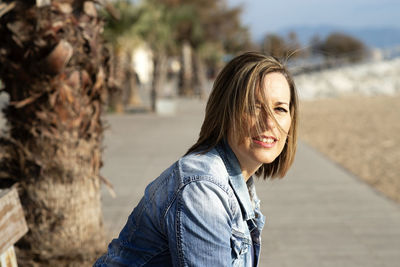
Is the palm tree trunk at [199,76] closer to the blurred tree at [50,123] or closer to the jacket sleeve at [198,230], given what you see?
the blurred tree at [50,123]

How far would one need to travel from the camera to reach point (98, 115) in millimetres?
4117

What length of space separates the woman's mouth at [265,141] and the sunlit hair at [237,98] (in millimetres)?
42

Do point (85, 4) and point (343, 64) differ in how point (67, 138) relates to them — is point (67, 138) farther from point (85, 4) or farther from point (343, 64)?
point (343, 64)

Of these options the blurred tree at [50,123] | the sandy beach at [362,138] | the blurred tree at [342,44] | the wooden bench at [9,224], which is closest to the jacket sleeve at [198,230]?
the wooden bench at [9,224]

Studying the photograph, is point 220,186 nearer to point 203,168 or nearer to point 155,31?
point 203,168

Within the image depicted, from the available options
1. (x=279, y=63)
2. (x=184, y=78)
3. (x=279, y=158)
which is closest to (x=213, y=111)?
(x=279, y=63)

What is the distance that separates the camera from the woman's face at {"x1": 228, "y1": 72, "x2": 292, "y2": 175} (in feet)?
6.54

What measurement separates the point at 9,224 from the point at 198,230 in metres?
1.27

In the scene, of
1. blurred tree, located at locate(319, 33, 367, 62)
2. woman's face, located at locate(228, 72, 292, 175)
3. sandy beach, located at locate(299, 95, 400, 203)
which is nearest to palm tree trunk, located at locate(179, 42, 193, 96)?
sandy beach, located at locate(299, 95, 400, 203)

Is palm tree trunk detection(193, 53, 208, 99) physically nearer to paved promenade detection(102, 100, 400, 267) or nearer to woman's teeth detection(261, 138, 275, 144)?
paved promenade detection(102, 100, 400, 267)

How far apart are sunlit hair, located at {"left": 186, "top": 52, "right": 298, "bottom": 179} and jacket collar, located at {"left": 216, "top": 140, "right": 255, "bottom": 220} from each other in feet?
0.13

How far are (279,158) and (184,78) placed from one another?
29.1 meters

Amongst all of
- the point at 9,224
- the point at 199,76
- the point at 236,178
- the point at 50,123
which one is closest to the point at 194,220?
the point at 236,178

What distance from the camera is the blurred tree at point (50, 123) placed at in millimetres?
3801
